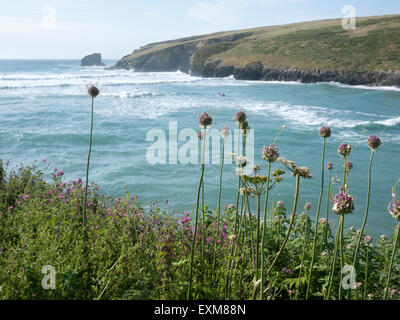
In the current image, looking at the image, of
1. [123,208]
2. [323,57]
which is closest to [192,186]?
[123,208]

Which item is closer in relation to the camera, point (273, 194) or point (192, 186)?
point (273, 194)

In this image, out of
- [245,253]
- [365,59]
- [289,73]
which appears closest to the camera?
[245,253]

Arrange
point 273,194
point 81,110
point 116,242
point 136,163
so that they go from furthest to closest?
point 81,110 → point 136,163 → point 273,194 → point 116,242

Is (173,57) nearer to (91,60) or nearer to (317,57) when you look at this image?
(317,57)

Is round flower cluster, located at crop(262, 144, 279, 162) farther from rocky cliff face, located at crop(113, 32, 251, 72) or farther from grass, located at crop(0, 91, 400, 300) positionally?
rocky cliff face, located at crop(113, 32, 251, 72)

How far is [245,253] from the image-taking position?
3201mm

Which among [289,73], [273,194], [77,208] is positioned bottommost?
[273,194]

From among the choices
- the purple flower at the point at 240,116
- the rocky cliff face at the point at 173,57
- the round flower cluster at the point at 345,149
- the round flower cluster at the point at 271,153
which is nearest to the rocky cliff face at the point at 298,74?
the rocky cliff face at the point at 173,57

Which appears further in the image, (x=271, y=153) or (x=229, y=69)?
(x=229, y=69)

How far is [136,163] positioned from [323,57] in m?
44.1

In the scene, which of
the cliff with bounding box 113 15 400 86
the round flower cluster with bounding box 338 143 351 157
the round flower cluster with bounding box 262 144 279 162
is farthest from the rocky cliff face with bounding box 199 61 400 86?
the round flower cluster with bounding box 262 144 279 162

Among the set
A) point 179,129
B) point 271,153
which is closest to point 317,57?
point 179,129

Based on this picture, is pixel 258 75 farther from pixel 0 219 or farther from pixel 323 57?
pixel 0 219

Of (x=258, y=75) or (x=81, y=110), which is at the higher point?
(x=258, y=75)
